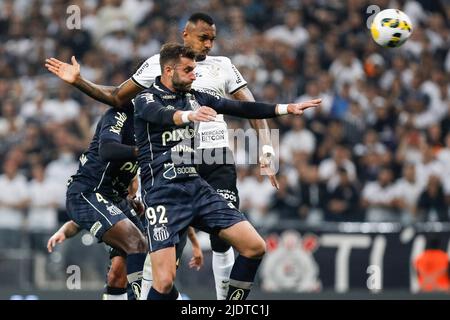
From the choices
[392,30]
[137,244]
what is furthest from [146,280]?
[392,30]

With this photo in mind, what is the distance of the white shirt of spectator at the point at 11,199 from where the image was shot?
15672mm

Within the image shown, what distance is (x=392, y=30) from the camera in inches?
404

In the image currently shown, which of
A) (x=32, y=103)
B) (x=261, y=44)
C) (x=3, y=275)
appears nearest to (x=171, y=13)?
(x=261, y=44)

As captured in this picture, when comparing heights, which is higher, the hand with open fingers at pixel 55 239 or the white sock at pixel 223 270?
the hand with open fingers at pixel 55 239

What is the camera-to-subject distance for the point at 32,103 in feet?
57.6

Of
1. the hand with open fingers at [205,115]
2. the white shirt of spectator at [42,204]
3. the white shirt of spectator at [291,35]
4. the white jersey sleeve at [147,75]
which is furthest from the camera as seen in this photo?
the white shirt of spectator at [291,35]

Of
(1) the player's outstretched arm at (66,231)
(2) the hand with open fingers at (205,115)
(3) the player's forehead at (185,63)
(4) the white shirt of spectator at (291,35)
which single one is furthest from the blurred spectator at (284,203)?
(2) the hand with open fingers at (205,115)

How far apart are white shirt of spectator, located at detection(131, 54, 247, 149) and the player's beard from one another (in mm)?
654

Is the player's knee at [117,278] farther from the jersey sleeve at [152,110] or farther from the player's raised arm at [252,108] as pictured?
the player's raised arm at [252,108]

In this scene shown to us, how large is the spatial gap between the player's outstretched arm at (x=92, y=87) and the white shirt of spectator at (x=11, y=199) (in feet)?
22.4

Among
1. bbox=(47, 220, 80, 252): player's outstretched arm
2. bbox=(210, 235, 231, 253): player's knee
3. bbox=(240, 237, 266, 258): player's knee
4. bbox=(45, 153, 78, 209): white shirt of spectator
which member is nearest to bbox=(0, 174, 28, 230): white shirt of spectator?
bbox=(45, 153, 78, 209): white shirt of spectator

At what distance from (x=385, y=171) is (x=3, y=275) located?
5.93 meters

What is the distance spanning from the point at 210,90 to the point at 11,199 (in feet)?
24.0

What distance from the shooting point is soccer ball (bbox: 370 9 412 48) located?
10.3 meters
